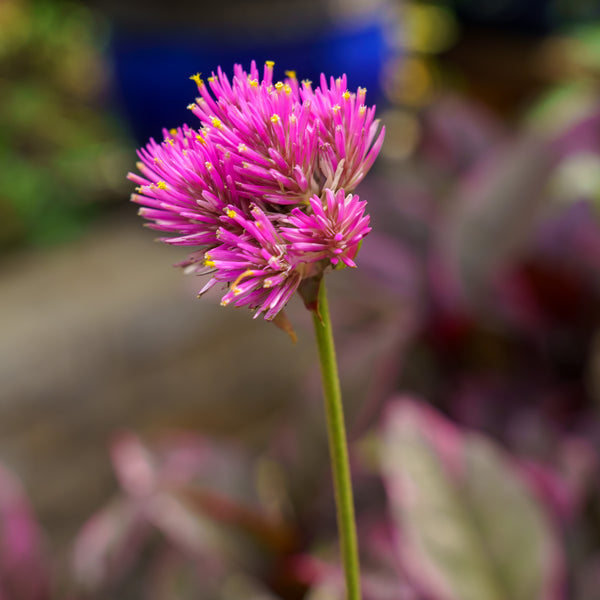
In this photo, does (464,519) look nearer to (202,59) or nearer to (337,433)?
(337,433)

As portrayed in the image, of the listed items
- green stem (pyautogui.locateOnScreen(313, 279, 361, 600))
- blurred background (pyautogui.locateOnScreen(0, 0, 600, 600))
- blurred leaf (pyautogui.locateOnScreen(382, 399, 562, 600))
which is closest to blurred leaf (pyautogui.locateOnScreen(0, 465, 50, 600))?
blurred background (pyautogui.locateOnScreen(0, 0, 600, 600))

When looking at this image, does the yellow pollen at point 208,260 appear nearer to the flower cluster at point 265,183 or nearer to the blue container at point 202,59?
the flower cluster at point 265,183

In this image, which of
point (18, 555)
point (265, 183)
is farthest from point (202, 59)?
point (265, 183)

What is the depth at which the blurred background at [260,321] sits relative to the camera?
52 centimetres

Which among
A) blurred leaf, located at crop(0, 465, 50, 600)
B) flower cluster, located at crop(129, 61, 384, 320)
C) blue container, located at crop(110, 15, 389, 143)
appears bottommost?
blurred leaf, located at crop(0, 465, 50, 600)

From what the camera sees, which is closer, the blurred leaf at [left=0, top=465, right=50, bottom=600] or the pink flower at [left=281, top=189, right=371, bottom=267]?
the pink flower at [left=281, top=189, right=371, bottom=267]

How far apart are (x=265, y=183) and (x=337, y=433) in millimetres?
64

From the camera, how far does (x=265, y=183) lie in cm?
17

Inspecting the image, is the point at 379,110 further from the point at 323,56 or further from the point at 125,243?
the point at 125,243

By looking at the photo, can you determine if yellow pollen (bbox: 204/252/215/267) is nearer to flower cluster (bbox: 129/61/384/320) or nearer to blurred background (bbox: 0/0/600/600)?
flower cluster (bbox: 129/61/384/320)

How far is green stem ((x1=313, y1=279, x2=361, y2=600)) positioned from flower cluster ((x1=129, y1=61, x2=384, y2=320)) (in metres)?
0.01

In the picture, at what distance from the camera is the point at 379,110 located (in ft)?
4.07

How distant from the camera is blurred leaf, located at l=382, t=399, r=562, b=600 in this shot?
1.30 ft

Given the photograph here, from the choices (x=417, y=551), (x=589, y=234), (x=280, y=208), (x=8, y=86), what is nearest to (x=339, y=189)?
(x=280, y=208)
